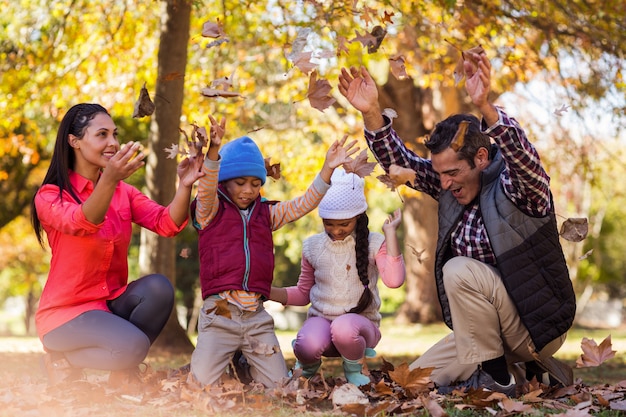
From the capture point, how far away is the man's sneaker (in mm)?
3666

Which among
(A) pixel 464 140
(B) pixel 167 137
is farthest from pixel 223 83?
(B) pixel 167 137

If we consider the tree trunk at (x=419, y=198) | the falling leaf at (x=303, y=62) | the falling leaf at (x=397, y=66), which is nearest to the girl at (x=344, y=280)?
the falling leaf at (x=397, y=66)

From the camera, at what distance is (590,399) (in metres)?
3.33

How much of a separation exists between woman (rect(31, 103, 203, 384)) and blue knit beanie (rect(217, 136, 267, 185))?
0.26 metres

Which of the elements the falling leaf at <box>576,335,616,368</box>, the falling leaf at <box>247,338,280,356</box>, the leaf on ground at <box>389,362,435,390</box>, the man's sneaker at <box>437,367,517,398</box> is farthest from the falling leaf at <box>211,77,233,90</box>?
the falling leaf at <box>576,335,616,368</box>

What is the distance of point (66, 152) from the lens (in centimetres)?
391

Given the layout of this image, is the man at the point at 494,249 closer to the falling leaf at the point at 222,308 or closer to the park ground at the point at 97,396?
the park ground at the point at 97,396

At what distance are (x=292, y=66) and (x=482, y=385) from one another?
1.82 metres

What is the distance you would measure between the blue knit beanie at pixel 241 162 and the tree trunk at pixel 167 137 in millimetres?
2405

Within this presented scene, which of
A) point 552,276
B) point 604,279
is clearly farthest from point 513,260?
point 604,279

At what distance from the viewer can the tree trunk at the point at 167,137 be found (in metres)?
6.38

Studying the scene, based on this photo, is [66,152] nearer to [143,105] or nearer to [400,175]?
[143,105]

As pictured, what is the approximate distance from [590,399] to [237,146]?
2.14 m

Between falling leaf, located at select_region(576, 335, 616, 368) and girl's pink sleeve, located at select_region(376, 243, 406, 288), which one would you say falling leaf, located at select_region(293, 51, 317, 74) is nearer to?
girl's pink sleeve, located at select_region(376, 243, 406, 288)
